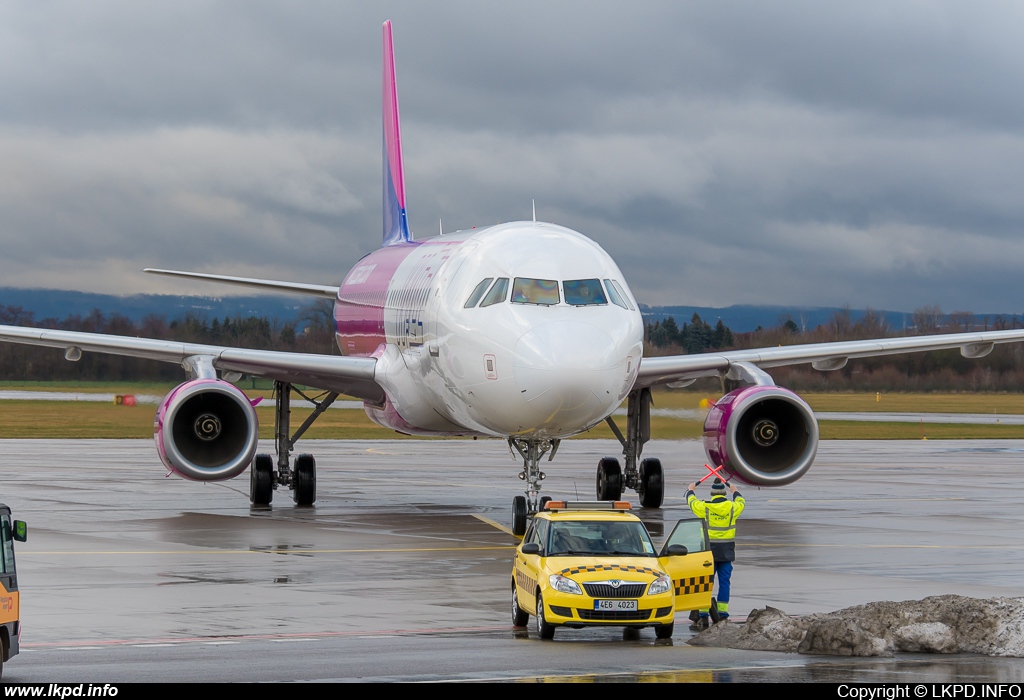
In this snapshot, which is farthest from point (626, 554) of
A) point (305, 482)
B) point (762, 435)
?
point (305, 482)

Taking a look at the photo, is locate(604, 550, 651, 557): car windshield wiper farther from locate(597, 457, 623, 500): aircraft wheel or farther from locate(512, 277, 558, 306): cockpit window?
locate(597, 457, 623, 500): aircraft wheel

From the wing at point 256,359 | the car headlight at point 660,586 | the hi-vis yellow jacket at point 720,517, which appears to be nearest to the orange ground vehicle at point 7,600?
the car headlight at point 660,586

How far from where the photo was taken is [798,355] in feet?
85.5

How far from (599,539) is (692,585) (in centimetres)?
102

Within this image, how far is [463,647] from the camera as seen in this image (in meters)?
12.0

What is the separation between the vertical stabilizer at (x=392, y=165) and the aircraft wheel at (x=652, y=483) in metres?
9.62

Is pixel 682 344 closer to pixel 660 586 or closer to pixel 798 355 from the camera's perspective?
pixel 798 355

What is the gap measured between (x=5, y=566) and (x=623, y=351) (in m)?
9.39

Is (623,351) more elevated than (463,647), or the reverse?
(623,351)

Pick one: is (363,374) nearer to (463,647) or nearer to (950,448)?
(463,647)

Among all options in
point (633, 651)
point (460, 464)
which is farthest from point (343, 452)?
point (633, 651)

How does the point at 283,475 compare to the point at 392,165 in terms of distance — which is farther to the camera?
the point at 392,165

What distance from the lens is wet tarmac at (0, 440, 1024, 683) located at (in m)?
11.1

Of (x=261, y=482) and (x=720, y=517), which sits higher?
(x=720, y=517)
